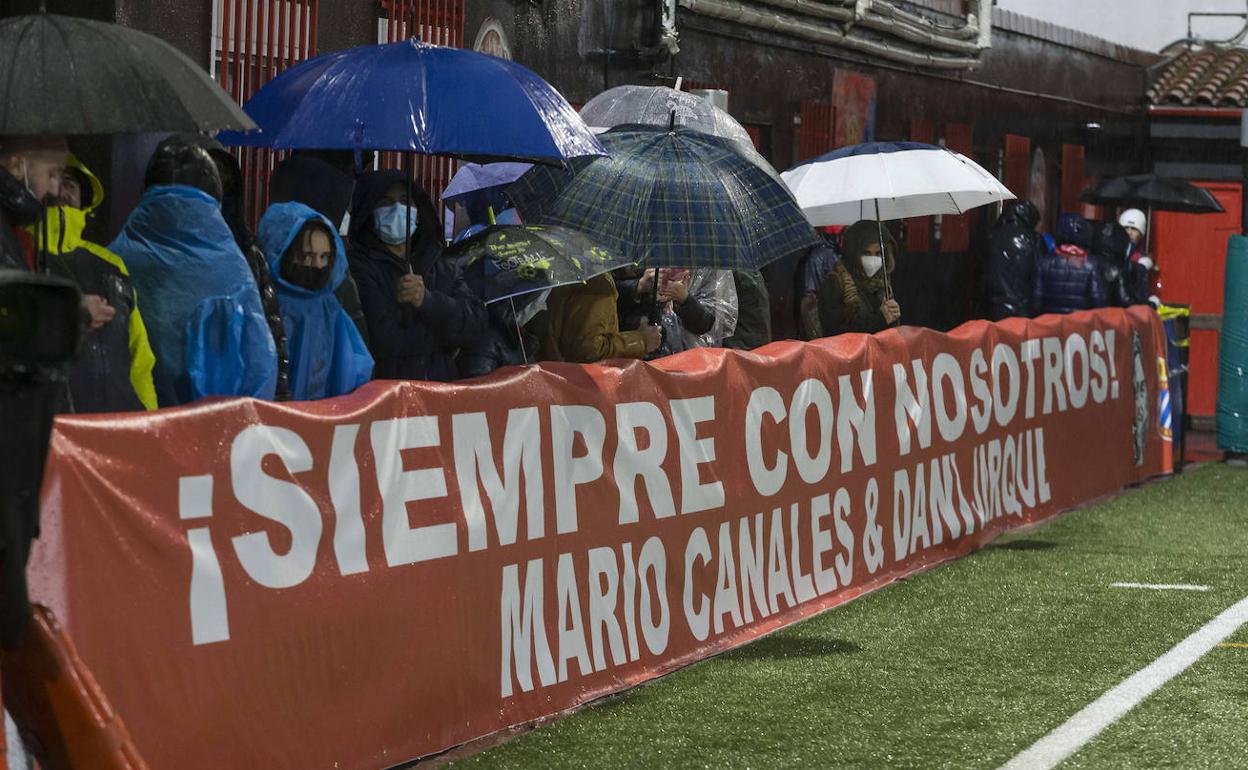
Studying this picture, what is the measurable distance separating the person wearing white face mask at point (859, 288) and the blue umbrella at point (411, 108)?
5113 mm

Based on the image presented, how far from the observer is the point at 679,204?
28.4ft

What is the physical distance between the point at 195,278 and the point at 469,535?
1.21m

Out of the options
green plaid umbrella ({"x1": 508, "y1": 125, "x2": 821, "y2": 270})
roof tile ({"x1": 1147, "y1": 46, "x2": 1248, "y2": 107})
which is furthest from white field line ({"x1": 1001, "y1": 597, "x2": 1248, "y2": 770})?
roof tile ({"x1": 1147, "y1": 46, "x2": 1248, "y2": 107})

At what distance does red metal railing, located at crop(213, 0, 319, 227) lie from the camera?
10086 mm

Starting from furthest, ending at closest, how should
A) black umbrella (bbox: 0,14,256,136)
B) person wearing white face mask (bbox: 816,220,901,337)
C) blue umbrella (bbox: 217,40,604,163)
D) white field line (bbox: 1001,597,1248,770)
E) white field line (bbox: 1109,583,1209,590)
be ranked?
person wearing white face mask (bbox: 816,220,901,337)
white field line (bbox: 1109,583,1209,590)
blue umbrella (bbox: 217,40,604,163)
white field line (bbox: 1001,597,1248,770)
black umbrella (bbox: 0,14,256,136)

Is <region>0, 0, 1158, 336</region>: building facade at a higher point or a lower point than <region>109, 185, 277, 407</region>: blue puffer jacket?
higher

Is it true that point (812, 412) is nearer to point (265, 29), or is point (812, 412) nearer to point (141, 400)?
point (265, 29)

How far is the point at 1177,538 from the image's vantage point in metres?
12.7

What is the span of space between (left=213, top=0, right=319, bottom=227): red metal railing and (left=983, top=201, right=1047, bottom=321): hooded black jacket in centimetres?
762

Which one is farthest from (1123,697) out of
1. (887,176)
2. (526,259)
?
(887,176)

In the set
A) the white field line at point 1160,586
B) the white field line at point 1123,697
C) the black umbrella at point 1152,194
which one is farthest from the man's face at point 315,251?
the black umbrella at point 1152,194

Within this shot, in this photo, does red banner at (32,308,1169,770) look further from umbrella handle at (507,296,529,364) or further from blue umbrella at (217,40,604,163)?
blue umbrella at (217,40,604,163)

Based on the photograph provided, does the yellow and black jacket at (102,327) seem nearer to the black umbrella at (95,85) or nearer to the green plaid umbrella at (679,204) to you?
the black umbrella at (95,85)

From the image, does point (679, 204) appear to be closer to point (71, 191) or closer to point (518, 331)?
point (518, 331)
